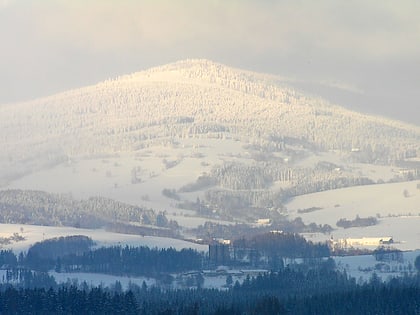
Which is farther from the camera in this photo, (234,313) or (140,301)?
(140,301)

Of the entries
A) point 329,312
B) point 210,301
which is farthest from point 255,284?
point 329,312

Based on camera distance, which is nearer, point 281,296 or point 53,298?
point 53,298

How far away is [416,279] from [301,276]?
462 inches

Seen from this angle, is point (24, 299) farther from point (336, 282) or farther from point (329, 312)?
point (336, 282)

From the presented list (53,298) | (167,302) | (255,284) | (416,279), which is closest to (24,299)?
(53,298)

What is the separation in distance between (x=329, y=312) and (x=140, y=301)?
2260 centimetres

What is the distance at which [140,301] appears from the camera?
575 feet

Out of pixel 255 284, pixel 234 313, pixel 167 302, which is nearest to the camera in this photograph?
pixel 234 313

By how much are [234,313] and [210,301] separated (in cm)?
1674

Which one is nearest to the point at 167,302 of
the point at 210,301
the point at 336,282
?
the point at 210,301

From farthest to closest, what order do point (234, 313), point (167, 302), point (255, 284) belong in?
point (255, 284), point (167, 302), point (234, 313)

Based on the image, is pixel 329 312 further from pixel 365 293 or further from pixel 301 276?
pixel 301 276

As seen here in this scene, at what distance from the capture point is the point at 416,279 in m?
195

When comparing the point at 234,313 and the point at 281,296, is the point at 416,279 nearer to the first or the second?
the point at 281,296
